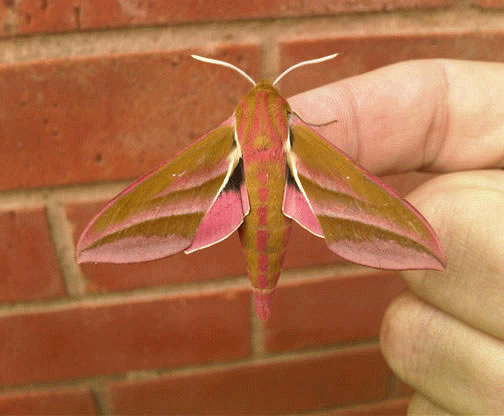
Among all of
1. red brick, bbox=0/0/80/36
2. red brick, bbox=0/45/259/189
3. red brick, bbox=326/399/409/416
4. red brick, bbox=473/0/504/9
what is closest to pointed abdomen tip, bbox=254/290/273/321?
red brick, bbox=0/45/259/189

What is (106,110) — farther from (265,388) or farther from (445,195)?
(265,388)

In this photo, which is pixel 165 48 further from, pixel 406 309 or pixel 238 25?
pixel 406 309

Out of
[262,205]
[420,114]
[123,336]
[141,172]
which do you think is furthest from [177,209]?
[123,336]

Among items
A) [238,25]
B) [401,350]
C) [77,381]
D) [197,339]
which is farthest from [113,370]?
[238,25]

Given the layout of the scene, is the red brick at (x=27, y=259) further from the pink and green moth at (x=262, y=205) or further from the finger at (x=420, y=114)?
the finger at (x=420, y=114)

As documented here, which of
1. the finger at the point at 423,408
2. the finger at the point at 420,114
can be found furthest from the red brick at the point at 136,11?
the finger at the point at 423,408
